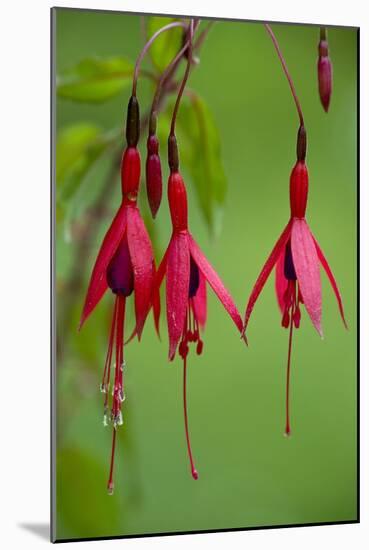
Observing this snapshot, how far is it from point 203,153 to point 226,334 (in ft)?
1.30

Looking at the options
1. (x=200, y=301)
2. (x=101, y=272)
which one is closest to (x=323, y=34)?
(x=200, y=301)

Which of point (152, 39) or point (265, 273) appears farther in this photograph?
point (152, 39)

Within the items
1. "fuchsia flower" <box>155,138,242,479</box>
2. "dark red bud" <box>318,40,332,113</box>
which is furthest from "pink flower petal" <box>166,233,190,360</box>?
"dark red bud" <box>318,40,332,113</box>

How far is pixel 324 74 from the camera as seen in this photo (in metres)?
2.27

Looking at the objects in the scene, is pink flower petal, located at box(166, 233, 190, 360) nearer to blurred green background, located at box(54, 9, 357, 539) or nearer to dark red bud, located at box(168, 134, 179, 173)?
dark red bud, located at box(168, 134, 179, 173)

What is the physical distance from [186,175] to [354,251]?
43cm

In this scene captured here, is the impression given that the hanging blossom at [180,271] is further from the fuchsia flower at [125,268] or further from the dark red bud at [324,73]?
the dark red bud at [324,73]

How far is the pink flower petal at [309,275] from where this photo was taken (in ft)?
6.20

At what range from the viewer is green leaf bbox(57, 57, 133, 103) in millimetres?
2121

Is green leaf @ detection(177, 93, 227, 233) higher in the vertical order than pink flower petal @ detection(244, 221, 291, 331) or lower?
higher

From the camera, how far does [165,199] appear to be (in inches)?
85.6

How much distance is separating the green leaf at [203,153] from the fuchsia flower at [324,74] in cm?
25

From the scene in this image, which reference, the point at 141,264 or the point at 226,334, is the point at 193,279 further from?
the point at 226,334

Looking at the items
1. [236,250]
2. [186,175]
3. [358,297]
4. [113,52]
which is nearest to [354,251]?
[358,297]
